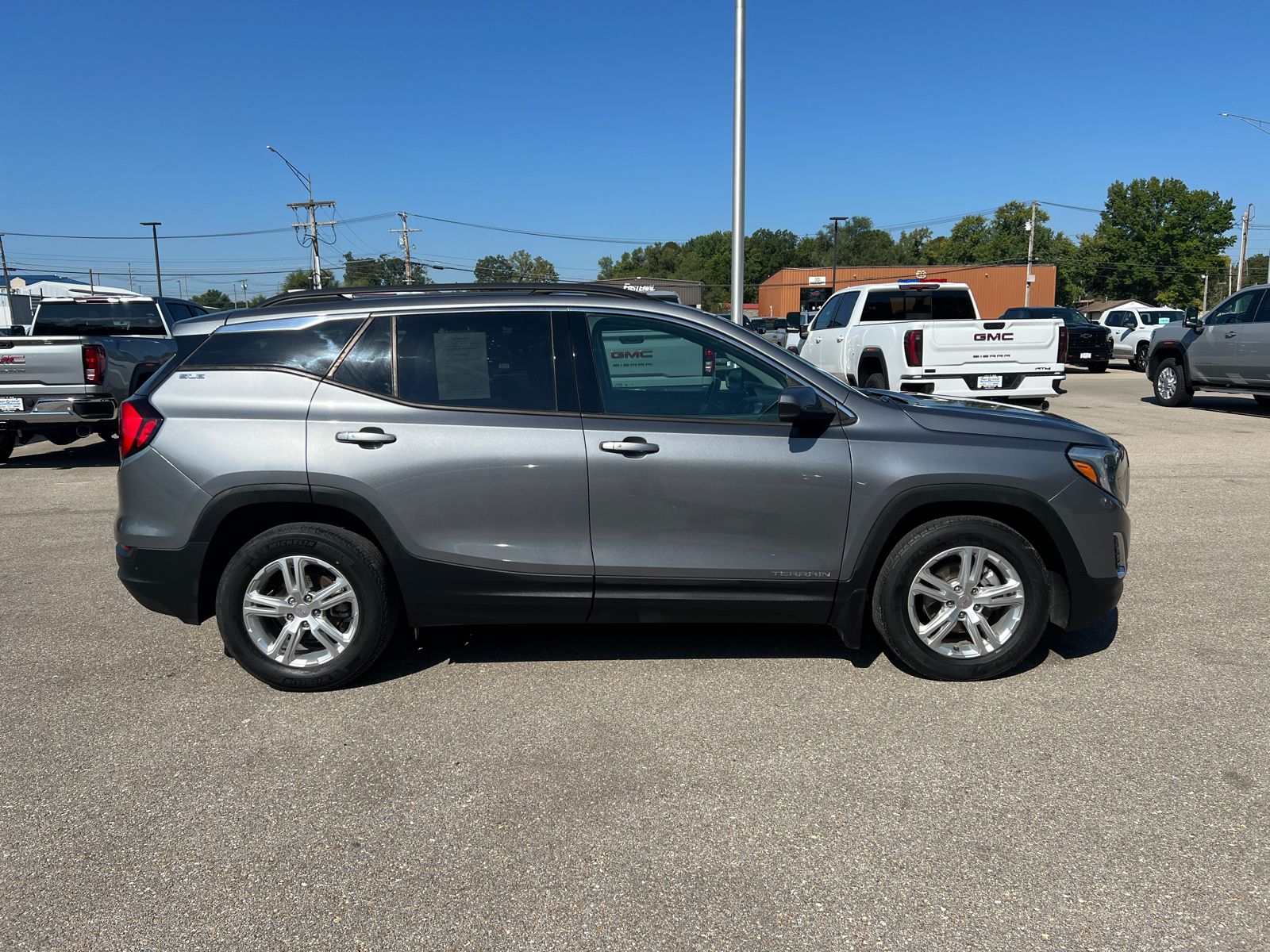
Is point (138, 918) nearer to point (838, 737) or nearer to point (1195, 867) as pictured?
point (838, 737)

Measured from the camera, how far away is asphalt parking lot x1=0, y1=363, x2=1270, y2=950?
2600 millimetres

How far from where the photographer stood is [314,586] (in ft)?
13.6

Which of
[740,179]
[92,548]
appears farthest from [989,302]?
[92,548]

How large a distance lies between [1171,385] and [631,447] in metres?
15.6

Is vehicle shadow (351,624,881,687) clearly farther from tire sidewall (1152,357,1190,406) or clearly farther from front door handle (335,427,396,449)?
tire sidewall (1152,357,1190,406)

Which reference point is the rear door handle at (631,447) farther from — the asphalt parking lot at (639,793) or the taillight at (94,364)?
the taillight at (94,364)

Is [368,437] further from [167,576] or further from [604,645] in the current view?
[604,645]

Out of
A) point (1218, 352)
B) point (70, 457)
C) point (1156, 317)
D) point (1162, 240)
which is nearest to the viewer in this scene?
point (70, 457)

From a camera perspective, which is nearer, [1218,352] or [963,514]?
[963,514]

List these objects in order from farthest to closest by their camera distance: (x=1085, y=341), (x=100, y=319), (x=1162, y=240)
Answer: (x=1162, y=240) < (x=1085, y=341) < (x=100, y=319)

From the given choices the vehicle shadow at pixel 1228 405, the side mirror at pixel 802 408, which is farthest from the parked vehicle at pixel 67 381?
the vehicle shadow at pixel 1228 405

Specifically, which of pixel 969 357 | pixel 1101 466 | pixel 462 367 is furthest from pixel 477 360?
pixel 969 357

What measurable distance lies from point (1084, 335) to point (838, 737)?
1003 inches

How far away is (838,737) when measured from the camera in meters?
3.67
